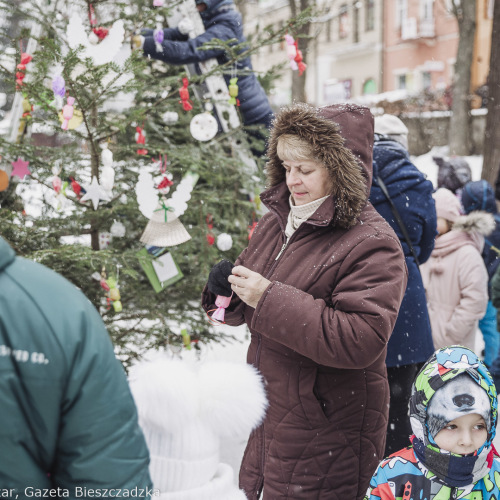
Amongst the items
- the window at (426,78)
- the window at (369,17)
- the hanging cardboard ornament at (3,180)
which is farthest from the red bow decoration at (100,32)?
the window at (369,17)

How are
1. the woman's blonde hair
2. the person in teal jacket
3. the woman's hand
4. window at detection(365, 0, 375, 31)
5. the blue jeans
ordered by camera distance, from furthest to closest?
1. window at detection(365, 0, 375, 31)
2. the blue jeans
3. the woman's blonde hair
4. the woman's hand
5. the person in teal jacket

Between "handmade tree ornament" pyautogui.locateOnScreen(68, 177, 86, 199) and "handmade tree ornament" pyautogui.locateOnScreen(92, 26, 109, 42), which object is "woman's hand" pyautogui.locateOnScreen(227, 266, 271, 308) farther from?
"handmade tree ornament" pyautogui.locateOnScreen(92, 26, 109, 42)

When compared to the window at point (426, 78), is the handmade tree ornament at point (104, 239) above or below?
below

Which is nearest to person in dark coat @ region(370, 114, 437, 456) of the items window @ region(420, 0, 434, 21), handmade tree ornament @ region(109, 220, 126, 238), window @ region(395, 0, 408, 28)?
handmade tree ornament @ region(109, 220, 126, 238)

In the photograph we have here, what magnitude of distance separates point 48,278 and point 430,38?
3635 cm

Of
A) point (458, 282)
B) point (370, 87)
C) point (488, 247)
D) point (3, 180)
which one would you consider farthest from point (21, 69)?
point (370, 87)

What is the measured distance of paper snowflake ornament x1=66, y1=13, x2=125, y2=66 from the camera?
3174 millimetres

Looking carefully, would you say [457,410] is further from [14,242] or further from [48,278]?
[14,242]

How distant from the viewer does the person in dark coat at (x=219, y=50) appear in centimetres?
403

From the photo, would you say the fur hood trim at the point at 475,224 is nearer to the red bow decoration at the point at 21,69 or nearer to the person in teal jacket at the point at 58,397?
the red bow decoration at the point at 21,69

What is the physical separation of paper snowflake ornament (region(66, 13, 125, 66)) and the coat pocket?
189 centimetres

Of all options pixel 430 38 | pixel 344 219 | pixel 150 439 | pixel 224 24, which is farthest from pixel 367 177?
pixel 430 38

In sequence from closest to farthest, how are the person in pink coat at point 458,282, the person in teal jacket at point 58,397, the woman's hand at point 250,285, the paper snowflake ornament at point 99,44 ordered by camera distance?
the person in teal jacket at point 58,397 < the woman's hand at point 250,285 < the paper snowflake ornament at point 99,44 < the person in pink coat at point 458,282

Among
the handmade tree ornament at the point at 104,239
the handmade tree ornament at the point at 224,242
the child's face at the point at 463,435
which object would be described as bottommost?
the child's face at the point at 463,435
